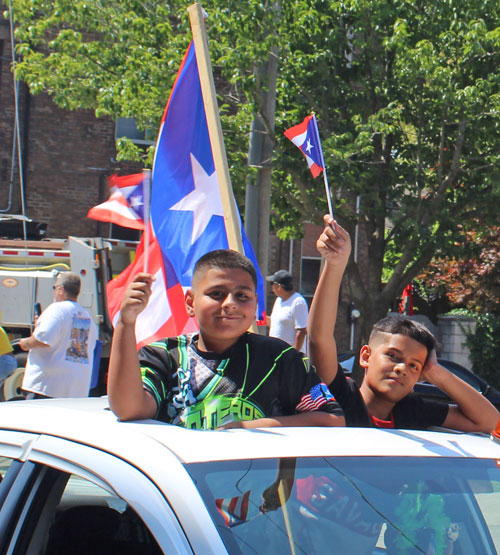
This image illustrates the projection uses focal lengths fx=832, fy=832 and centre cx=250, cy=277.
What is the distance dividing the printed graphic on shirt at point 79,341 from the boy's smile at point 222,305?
15.9ft

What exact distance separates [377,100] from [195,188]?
9.04 m

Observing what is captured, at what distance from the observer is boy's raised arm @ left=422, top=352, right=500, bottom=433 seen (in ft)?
9.73

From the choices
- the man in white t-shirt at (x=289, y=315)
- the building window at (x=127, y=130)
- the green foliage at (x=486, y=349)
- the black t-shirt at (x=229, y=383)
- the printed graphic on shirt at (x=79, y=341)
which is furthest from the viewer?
the building window at (x=127, y=130)

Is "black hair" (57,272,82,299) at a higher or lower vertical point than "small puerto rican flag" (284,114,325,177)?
lower

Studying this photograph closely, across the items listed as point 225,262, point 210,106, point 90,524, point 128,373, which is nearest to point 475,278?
point 210,106

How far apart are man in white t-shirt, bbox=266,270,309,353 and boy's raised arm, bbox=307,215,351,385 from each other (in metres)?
6.28

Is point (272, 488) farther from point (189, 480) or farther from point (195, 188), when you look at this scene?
point (195, 188)

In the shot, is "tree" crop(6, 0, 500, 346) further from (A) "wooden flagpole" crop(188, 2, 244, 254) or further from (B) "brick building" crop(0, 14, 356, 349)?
(A) "wooden flagpole" crop(188, 2, 244, 254)

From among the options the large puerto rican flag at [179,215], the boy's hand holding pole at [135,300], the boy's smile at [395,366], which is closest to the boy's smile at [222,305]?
the boy's hand holding pole at [135,300]

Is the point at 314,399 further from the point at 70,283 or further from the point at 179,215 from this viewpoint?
the point at 70,283

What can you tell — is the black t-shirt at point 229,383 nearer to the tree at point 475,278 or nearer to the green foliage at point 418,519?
the green foliage at point 418,519

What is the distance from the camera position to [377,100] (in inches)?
514

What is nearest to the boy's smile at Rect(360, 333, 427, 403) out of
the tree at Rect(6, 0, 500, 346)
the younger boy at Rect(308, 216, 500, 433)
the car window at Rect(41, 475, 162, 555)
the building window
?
the younger boy at Rect(308, 216, 500, 433)

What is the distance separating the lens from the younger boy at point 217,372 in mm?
2447
